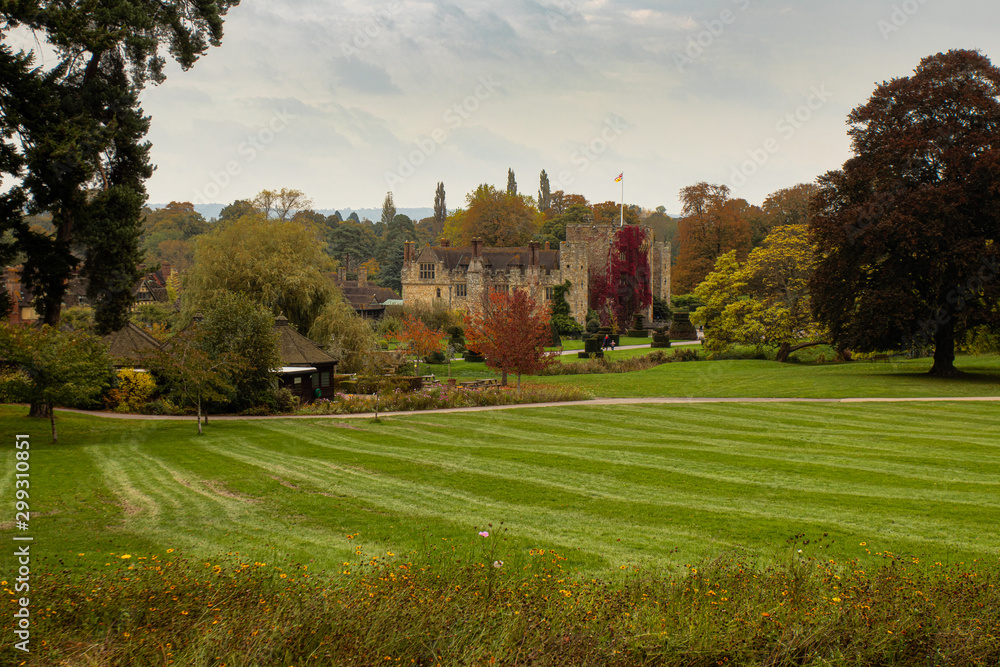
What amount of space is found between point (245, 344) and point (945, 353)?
29.2 meters

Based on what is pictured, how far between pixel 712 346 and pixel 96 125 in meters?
35.2

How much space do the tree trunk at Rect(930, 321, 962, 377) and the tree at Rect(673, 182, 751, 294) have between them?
144 feet

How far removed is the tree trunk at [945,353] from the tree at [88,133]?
3089cm

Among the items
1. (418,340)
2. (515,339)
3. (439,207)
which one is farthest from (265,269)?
(439,207)

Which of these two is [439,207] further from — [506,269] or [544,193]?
[506,269]

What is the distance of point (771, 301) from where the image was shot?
44938mm

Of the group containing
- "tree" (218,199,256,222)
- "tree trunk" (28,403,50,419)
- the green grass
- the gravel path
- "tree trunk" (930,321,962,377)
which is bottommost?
the gravel path

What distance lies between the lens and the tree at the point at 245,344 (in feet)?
78.9

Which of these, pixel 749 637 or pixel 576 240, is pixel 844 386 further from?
pixel 576 240

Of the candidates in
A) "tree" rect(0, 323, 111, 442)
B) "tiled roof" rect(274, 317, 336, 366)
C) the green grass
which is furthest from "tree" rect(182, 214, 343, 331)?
"tree" rect(0, 323, 111, 442)

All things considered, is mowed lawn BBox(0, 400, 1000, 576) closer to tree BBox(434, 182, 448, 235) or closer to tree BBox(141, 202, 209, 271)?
tree BBox(141, 202, 209, 271)

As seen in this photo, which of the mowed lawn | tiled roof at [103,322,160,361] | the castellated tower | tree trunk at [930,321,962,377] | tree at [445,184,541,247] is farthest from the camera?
tree at [445,184,541,247]

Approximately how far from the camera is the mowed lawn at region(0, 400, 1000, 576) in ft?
31.0

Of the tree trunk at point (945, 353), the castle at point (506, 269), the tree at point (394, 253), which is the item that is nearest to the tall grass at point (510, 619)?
the tree trunk at point (945, 353)
